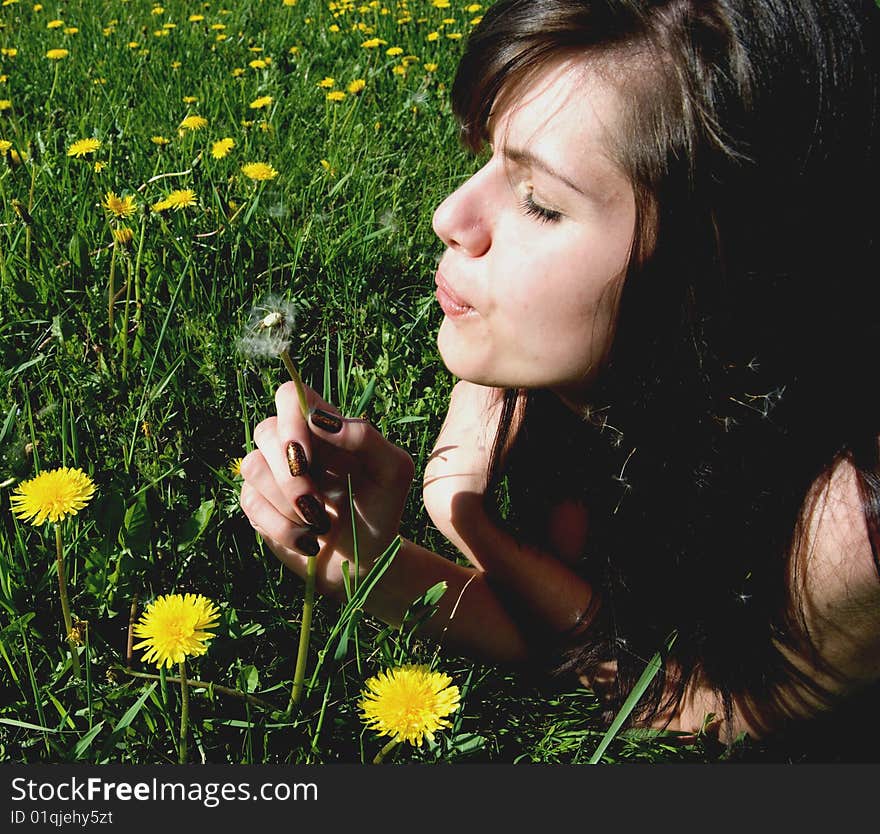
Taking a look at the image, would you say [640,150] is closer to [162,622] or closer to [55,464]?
[162,622]

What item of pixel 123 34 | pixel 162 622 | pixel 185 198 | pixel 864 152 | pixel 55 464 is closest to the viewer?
pixel 162 622

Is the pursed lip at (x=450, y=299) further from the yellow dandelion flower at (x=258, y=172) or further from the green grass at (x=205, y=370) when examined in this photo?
the yellow dandelion flower at (x=258, y=172)

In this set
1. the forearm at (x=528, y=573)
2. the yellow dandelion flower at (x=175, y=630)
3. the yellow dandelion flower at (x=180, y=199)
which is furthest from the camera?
the yellow dandelion flower at (x=180, y=199)

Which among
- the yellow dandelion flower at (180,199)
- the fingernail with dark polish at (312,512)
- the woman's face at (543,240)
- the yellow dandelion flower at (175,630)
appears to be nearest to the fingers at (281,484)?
the fingernail with dark polish at (312,512)

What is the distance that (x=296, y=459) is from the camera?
92cm

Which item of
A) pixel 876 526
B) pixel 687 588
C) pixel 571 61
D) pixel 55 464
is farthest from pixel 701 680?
pixel 55 464

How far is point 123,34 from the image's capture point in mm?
2965

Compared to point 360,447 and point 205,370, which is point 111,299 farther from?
point 360,447

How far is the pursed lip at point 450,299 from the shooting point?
3.48 feet

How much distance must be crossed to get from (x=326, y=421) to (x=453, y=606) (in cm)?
43

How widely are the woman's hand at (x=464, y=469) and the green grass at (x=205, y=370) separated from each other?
0.07 meters

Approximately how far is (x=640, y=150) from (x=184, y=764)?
0.80m

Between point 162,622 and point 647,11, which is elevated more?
point 647,11

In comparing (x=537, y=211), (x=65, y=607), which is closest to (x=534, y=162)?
(x=537, y=211)
